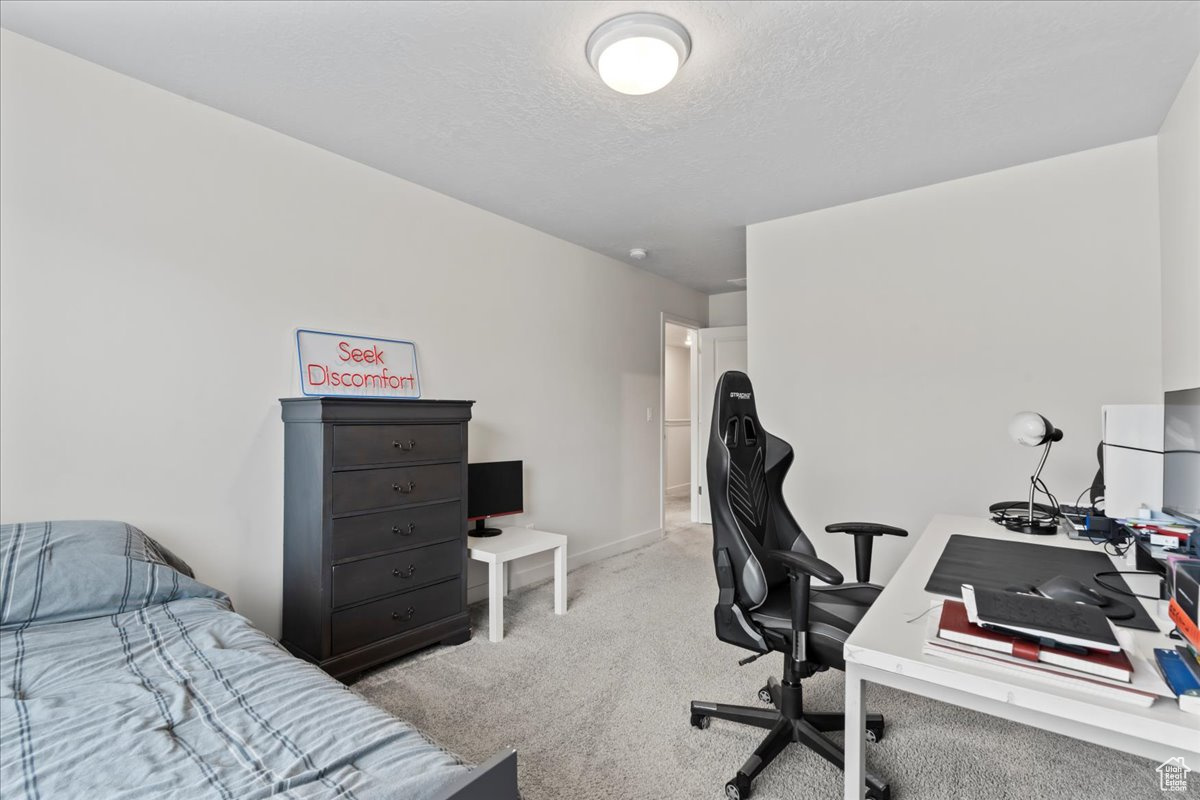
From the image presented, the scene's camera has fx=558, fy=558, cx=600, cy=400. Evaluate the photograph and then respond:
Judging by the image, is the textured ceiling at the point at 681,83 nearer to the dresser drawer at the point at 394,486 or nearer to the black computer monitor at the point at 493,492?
the dresser drawer at the point at 394,486

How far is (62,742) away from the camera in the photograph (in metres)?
1.08

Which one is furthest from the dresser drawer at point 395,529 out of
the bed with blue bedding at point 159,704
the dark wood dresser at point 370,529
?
the bed with blue bedding at point 159,704

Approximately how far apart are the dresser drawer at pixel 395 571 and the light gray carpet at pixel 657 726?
382mm

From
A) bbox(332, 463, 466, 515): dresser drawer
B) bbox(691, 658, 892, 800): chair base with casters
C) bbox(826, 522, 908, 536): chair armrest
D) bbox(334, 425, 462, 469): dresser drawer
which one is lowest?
bbox(691, 658, 892, 800): chair base with casters

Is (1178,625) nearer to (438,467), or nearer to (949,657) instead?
(949,657)

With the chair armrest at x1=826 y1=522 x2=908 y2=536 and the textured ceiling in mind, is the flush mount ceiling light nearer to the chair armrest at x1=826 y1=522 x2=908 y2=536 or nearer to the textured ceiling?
the textured ceiling

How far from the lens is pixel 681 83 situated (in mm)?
2230

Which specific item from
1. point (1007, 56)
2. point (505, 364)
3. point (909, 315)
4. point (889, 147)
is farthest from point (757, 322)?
point (1007, 56)

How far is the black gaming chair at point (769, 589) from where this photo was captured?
1.70 metres

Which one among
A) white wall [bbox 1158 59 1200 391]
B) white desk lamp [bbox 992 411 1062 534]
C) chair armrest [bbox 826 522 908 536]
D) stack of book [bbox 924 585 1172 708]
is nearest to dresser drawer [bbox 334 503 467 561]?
chair armrest [bbox 826 522 908 536]

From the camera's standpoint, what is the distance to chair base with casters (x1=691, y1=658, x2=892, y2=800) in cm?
172

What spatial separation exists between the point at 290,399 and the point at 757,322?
2.93 metres

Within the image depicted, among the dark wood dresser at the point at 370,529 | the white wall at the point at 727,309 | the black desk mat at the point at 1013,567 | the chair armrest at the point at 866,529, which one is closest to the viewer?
the black desk mat at the point at 1013,567

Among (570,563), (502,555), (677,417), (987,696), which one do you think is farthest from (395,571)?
(677,417)
